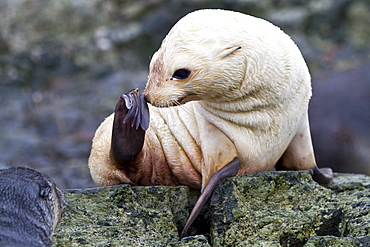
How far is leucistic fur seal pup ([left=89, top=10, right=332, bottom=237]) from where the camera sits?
13.4 feet

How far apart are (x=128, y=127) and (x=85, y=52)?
9.34 metres

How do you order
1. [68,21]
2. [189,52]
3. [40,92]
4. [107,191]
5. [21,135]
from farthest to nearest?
[68,21], [40,92], [21,135], [107,191], [189,52]

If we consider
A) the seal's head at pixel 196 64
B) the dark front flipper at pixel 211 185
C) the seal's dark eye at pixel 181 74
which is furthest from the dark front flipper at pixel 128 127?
the dark front flipper at pixel 211 185

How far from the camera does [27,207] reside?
379 centimetres

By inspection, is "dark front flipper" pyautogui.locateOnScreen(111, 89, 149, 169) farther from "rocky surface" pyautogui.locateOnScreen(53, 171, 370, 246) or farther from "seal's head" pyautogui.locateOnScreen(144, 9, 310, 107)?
"rocky surface" pyautogui.locateOnScreen(53, 171, 370, 246)

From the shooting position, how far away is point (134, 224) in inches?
161

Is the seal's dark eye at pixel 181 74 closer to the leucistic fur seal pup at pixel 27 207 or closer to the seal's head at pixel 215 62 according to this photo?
the seal's head at pixel 215 62

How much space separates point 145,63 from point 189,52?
8.85m

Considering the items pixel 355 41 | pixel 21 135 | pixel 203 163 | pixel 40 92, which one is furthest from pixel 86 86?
pixel 203 163

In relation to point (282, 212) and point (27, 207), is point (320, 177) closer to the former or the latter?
point (282, 212)

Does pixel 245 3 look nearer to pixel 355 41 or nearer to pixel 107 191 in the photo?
pixel 355 41

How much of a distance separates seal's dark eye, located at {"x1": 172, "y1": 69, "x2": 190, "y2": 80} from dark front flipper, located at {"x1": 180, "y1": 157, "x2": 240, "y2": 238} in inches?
26.8

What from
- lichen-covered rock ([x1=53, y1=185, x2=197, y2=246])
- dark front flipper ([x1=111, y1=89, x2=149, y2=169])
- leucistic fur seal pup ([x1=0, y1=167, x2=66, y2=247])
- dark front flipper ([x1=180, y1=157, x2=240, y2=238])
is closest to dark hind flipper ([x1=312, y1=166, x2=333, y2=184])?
dark front flipper ([x1=180, y1=157, x2=240, y2=238])

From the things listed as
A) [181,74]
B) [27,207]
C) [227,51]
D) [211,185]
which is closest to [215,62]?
[227,51]
